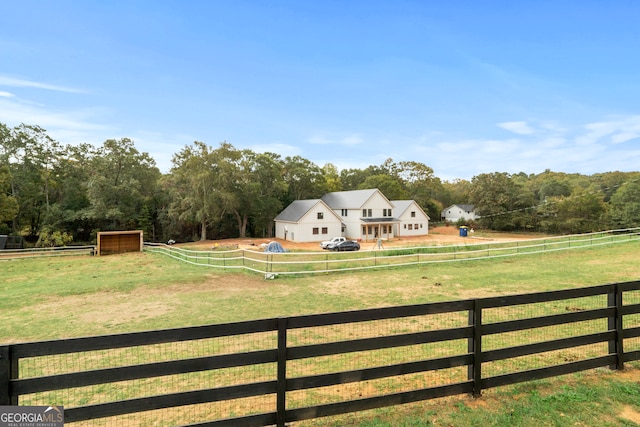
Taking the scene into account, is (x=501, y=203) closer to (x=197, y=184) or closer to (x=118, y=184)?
(x=197, y=184)

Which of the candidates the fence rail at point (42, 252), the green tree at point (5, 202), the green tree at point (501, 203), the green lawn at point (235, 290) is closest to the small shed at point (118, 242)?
the fence rail at point (42, 252)

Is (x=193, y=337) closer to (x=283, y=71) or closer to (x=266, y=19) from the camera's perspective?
(x=266, y=19)

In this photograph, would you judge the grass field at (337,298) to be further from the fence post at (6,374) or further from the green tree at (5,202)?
the green tree at (5,202)

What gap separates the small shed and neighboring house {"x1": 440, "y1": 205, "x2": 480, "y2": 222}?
52036 mm

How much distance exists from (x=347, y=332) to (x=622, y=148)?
192 feet

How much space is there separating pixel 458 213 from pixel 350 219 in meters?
31.7

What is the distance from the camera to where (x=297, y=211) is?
38.8 m

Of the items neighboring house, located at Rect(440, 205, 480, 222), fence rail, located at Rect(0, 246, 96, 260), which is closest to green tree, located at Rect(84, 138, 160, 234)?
fence rail, located at Rect(0, 246, 96, 260)

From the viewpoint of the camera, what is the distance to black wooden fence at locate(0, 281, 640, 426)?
2543 millimetres

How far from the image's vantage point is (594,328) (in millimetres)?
5957

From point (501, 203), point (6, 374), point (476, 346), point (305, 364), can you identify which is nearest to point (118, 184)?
point (305, 364)

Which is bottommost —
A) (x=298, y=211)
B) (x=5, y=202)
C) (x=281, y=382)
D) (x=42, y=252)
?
(x=42, y=252)

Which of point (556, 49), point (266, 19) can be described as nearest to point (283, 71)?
point (266, 19)

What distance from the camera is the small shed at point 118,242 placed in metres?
25.0
